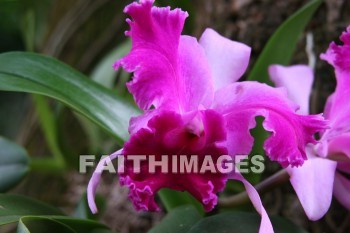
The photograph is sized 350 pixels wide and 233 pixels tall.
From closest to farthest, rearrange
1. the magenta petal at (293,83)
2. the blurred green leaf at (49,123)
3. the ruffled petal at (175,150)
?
1. the ruffled petal at (175,150)
2. the magenta petal at (293,83)
3. the blurred green leaf at (49,123)

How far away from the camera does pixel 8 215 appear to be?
23.6 inches

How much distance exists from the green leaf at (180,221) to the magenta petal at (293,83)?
238 mm

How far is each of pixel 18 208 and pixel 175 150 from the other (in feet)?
0.81

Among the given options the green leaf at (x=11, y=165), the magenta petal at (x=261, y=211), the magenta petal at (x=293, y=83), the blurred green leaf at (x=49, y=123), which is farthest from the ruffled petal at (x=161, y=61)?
the blurred green leaf at (x=49, y=123)

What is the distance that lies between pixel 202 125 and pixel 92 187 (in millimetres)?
151

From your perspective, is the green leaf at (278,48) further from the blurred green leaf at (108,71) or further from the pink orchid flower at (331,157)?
the blurred green leaf at (108,71)

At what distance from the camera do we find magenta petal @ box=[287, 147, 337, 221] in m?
0.61

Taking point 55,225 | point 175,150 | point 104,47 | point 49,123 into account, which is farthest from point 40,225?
point 104,47

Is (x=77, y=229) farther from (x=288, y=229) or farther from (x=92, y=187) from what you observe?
(x=288, y=229)

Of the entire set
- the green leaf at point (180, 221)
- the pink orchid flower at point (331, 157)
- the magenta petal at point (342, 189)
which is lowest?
the green leaf at point (180, 221)

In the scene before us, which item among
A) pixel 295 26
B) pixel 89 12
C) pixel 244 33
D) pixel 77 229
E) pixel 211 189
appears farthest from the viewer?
pixel 89 12

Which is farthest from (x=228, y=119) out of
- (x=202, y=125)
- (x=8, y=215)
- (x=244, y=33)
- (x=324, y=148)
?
(x=244, y=33)

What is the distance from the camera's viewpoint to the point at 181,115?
56 cm

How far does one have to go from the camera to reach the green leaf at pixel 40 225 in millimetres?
542
